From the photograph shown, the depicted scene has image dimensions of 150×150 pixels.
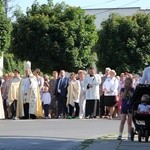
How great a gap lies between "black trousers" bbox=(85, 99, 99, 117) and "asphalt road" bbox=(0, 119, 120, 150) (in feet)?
7.67

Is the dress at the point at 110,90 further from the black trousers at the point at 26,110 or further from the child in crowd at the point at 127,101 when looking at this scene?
the child in crowd at the point at 127,101

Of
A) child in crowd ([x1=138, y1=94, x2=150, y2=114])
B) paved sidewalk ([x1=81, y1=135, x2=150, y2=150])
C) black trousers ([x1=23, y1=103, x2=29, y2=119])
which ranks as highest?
child in crowd ([x1=138, y1=94, x2=150, y2=114])

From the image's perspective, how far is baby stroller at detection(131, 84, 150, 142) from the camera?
51.4 ft

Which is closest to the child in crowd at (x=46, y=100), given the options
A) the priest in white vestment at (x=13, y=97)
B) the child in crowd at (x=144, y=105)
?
the priest in white vestment at (x=13, y=97)

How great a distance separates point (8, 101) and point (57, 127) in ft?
20.1

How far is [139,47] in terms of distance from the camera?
4978cm

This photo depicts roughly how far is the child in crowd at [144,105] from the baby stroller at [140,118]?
3.9 inches

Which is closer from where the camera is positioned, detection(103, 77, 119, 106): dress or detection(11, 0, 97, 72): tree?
detection(103, 77, 119, 106): dress

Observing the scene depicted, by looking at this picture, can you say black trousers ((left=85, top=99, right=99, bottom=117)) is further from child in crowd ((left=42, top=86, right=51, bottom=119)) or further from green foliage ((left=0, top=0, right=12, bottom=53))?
green foliage ((left=0, top=0, right=12, bottom=53))

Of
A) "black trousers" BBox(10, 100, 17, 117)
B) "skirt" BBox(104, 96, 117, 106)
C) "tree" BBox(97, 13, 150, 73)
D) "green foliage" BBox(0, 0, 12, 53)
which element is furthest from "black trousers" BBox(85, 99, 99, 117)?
"tree" BBox(97, 13, 150, 73)

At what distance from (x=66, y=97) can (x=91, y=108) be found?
3.52 ft

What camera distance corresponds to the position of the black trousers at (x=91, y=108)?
2538 cm

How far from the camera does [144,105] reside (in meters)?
15.8

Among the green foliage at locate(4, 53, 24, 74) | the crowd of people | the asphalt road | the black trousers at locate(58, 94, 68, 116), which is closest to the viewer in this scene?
the asphalt road
